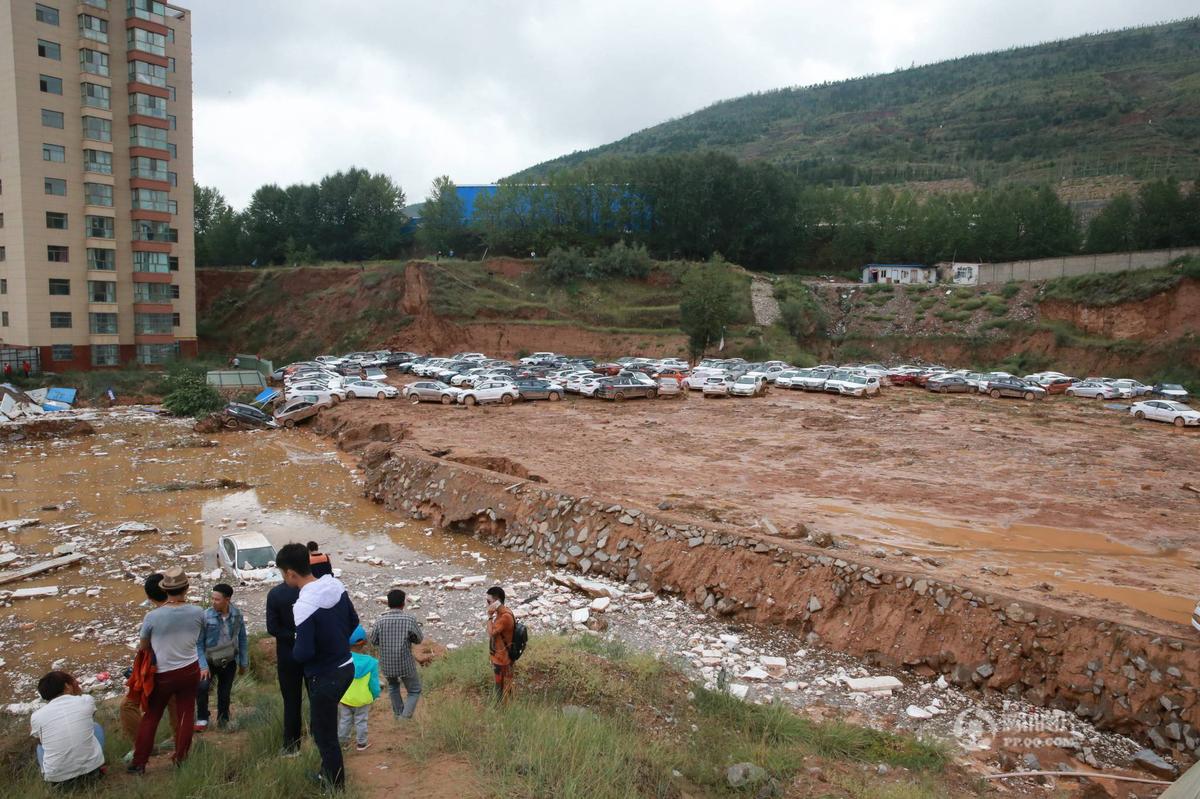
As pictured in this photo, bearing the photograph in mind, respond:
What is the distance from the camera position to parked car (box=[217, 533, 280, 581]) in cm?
1582

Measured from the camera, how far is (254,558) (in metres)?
16.2

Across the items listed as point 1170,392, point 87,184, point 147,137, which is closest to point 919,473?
point 1170,392

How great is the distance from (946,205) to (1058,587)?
78.4 metres

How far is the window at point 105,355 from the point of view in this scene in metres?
48.8

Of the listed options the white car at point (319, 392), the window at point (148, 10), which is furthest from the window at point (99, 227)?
the white car at point (319, 392)

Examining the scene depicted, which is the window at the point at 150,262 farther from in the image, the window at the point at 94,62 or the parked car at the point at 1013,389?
the parked car at the point at 1013,389

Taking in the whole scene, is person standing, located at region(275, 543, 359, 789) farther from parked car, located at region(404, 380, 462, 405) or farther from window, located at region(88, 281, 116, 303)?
window, located at region(88, 281, 116, 303)

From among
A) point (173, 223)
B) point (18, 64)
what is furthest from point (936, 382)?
point (18, 64)

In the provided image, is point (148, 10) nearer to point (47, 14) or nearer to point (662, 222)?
point (47, 14)

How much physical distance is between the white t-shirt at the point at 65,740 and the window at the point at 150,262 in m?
53.5

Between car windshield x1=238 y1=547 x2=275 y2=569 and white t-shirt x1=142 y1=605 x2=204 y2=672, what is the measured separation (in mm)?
10245

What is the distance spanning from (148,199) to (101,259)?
16.7ft

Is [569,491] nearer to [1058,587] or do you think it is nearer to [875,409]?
[1058,587]

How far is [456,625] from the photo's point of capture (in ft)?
45.5
